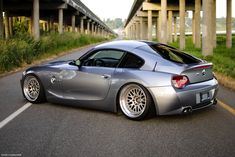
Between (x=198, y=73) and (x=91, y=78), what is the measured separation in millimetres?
1893

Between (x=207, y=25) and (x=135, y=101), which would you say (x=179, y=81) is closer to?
(x=135, y=101)

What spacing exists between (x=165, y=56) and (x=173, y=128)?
53.9 inches

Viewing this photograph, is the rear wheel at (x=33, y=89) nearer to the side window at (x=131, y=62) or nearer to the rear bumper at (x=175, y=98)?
the side window at (x=131, y=62)

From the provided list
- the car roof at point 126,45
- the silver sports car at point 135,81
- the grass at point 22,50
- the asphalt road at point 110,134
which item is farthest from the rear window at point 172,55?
the grass at point 22,50

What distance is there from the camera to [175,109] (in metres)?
6.80

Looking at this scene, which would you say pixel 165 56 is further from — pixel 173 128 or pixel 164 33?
pixel 164 33

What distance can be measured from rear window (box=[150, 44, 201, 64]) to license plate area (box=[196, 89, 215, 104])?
615 mm

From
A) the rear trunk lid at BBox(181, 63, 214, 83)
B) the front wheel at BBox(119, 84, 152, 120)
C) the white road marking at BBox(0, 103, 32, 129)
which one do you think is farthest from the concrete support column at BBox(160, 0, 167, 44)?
the front wheel at BBox(119, 84, 152, 120)

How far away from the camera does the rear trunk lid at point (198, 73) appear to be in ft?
22.8

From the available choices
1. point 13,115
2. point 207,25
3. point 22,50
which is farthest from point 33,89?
point 207,25

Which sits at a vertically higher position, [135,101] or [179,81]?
[179,81]

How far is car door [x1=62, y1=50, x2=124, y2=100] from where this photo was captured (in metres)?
7.52

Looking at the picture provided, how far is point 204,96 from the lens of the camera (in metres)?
7.11

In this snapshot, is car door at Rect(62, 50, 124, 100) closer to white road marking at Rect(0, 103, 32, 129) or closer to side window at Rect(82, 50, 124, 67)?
side window at Rect(82, 50, 124, 67)
